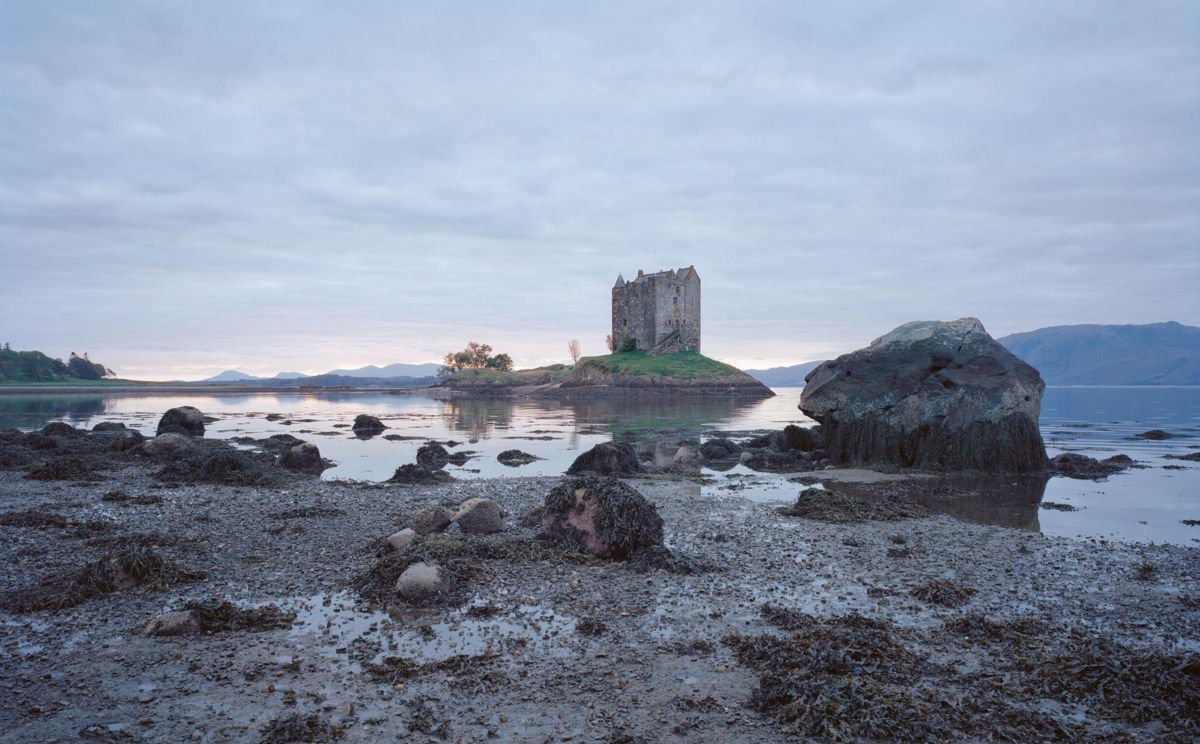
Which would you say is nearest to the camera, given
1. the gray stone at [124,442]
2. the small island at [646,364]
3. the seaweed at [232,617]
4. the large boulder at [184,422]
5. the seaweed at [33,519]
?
the seaweed at [232,617]

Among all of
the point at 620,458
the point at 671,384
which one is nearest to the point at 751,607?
the point at 620,458

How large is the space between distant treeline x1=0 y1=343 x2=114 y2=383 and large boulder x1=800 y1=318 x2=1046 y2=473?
154 m

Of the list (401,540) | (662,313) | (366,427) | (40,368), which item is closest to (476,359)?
(662,313)

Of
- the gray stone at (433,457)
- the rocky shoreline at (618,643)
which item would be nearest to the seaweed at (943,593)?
the rocky shoreline at (618,643)

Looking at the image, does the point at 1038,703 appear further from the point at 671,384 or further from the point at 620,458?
the point at 671,384

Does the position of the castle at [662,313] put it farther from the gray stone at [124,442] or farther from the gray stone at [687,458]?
the gray stone at [124,442]

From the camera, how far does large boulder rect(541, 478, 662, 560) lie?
1089cm

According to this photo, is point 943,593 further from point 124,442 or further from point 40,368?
point 40,368

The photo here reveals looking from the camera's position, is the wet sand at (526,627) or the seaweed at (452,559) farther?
the seaweed at (452,559)

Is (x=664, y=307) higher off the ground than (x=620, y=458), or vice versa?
(x=664, y=307)

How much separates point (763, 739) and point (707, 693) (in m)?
0.84

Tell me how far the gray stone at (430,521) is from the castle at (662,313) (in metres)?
104

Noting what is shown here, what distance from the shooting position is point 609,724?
577cm

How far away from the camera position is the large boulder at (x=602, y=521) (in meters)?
10.9
